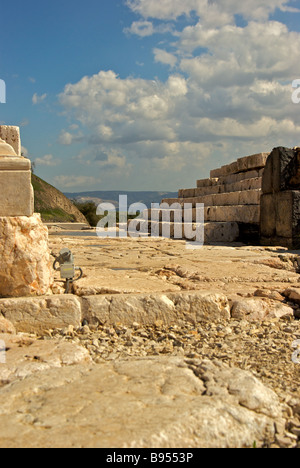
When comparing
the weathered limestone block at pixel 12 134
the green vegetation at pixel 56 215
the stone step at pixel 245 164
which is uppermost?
the stone step at pixel 245 164

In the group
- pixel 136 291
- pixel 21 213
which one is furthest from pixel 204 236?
pixel 21 213

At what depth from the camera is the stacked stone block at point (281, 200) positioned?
7.36 meters

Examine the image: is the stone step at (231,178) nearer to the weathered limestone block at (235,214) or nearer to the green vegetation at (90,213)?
the weathered limestone block at (235,214)

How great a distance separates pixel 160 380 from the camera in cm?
192

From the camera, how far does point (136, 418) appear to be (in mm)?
1554

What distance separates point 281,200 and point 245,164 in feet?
14.7

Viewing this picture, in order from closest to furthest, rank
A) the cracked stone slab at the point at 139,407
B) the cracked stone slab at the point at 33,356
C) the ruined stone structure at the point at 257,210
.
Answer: the cracked stone slab at the point at 139,407 < the cracked stone slab at the point at 33,356 < the ruined stone structure at the point at 257,210

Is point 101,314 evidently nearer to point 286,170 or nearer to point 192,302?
point 192,302

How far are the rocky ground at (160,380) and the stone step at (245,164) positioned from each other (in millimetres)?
8168

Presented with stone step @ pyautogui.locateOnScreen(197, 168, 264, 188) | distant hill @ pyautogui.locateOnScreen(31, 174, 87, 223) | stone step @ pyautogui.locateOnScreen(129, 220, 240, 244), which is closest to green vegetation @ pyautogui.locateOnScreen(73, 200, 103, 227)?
distant hill @ pyautogui.locateOnScreen(31, 174, 87, 223)

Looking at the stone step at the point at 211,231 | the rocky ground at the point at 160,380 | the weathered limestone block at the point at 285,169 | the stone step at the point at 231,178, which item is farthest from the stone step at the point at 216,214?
the rocky ground at the point at 160,380

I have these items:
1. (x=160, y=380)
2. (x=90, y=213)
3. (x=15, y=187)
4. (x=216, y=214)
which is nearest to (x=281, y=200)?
(x=216, y=214)

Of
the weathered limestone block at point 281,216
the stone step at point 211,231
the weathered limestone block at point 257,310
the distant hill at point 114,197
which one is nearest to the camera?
the weathered limestone block at point 257,310

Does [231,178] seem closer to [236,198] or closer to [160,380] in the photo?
[236,198]
